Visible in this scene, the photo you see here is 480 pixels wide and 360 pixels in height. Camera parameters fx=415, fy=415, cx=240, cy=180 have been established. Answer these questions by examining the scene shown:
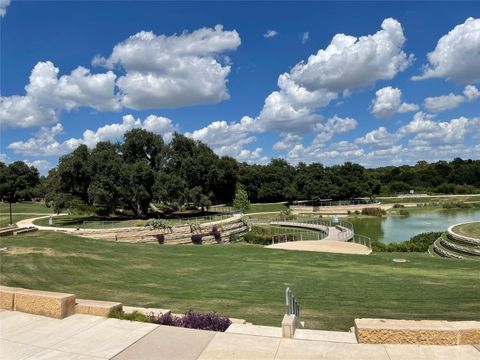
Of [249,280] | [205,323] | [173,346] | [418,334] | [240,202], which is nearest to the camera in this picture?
[418,334]

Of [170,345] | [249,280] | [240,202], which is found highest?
[240,202]

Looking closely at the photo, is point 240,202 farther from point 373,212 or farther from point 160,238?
point 160,238

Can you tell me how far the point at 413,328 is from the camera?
21.6 ft

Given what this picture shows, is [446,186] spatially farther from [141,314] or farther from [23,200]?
[141,314]

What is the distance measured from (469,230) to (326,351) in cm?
3385

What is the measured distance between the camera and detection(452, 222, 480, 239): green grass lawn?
32906mm

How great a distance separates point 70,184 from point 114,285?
105 ft

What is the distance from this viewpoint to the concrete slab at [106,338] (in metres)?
6.63

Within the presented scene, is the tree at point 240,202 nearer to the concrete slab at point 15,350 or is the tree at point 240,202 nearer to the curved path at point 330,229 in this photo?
the curved path at point 330,229

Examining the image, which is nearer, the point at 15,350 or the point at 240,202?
the point at 15,350

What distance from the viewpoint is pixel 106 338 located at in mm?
7121

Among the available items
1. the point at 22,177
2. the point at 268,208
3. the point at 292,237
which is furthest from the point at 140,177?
the point at 22,177

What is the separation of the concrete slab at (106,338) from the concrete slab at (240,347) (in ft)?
4.59

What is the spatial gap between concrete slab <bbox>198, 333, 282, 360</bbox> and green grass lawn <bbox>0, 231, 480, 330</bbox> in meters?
2.77
